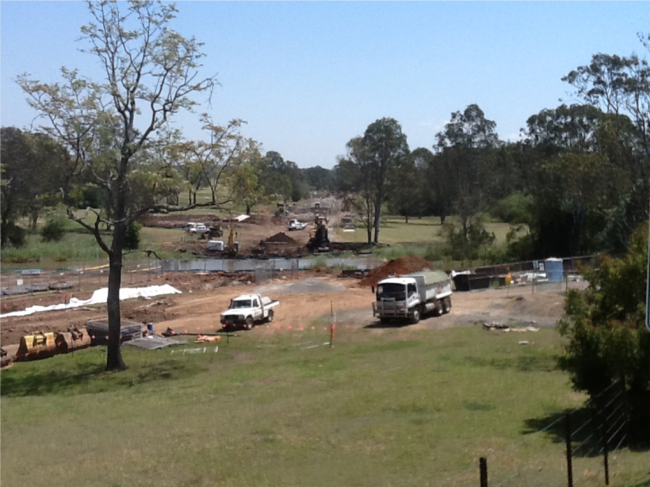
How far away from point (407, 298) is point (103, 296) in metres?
25.5

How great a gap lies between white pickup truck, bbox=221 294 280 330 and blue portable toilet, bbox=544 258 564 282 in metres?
22.3

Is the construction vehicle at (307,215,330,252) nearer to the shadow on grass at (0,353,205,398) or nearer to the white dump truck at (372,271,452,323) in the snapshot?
the white dump truck at (372,271,452,323)

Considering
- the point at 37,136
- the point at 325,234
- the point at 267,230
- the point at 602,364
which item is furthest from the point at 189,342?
the point at 267,230

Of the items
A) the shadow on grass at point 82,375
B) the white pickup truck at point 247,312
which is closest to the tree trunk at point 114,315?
the shadow on grass at point 82,375

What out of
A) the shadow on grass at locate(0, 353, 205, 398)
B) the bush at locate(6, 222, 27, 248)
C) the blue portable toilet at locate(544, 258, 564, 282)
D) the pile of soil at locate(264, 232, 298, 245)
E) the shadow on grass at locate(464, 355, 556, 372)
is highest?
the bush at locate(6, 222, 27, 248)

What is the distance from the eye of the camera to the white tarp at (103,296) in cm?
5059

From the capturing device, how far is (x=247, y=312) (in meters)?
41.8

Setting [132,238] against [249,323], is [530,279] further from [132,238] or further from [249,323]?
[132,238]

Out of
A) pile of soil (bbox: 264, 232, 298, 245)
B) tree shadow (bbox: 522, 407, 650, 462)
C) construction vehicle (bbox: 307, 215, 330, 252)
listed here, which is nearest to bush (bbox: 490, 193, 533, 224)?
construction vehicle (bbox: 307, 215, 330, 252)

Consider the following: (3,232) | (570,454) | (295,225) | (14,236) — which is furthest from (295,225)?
(570,454)

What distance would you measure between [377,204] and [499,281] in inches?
2057

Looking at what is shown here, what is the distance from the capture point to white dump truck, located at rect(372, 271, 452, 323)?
135 feet

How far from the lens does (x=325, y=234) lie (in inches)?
3986

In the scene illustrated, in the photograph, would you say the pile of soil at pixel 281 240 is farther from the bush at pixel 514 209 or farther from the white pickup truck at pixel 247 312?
the white pickup truck at pixel 247 312
